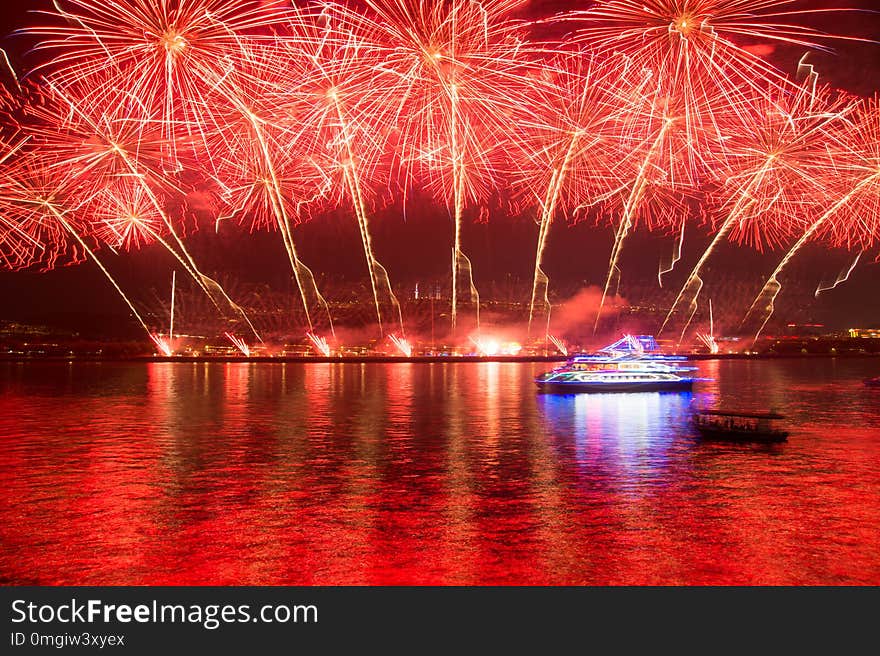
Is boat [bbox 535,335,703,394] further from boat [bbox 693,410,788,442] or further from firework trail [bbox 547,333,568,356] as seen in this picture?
firework trail [bbox 547,333,568,356]

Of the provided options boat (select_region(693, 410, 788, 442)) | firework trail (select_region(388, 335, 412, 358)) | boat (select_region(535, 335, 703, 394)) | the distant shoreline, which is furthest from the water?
firework trail (select_region(388, 335, 412, 358))

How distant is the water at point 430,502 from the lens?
33.3 ft

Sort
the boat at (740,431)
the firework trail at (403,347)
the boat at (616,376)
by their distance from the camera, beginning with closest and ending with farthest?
1. the boat at (740,431)
2. the boat at (616,376)
3. the firework trail at (403,347)

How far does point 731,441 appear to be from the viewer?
79.4 ft

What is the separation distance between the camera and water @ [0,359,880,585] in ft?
33.3

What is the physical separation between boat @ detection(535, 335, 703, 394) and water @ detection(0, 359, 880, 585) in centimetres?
1830

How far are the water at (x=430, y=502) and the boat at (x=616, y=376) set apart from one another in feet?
60.0

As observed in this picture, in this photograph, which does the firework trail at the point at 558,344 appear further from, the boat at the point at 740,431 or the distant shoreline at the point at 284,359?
the boat at the point at 740,431

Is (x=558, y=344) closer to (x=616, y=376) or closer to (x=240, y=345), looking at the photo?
(x=240, y=345)

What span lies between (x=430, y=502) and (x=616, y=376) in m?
38.3

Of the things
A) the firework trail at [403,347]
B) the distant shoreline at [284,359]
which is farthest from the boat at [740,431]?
the firework trail at [403,347]

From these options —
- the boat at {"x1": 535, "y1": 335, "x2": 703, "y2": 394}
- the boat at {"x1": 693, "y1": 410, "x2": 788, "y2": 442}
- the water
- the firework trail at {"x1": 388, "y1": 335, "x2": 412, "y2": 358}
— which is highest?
the firework trail at {"x1": 388, "y1": 335, "x2": 412, "y2": 358}
